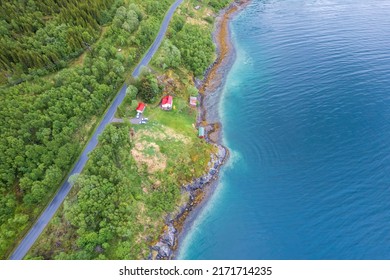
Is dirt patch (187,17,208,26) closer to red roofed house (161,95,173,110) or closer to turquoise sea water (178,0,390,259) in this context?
turquoise sea water (178,0,390,259)

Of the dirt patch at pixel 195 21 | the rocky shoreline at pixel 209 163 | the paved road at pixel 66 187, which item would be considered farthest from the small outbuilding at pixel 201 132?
the dirt patch at pixel 195 21

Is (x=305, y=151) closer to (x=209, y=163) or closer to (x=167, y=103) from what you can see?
(x=209, y=163)

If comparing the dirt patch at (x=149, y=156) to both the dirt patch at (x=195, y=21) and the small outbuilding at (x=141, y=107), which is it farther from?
the dirt patch at (x=195, y=21)

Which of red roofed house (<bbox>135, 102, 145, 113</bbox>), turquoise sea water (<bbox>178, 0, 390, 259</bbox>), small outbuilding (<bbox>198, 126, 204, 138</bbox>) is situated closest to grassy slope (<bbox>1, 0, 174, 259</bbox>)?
red roofed house (<bbox>135, 102, 145, 113</bbox>)

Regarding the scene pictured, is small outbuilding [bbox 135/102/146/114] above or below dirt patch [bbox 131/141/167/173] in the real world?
above

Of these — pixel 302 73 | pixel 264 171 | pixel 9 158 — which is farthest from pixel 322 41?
pixel 9 158
